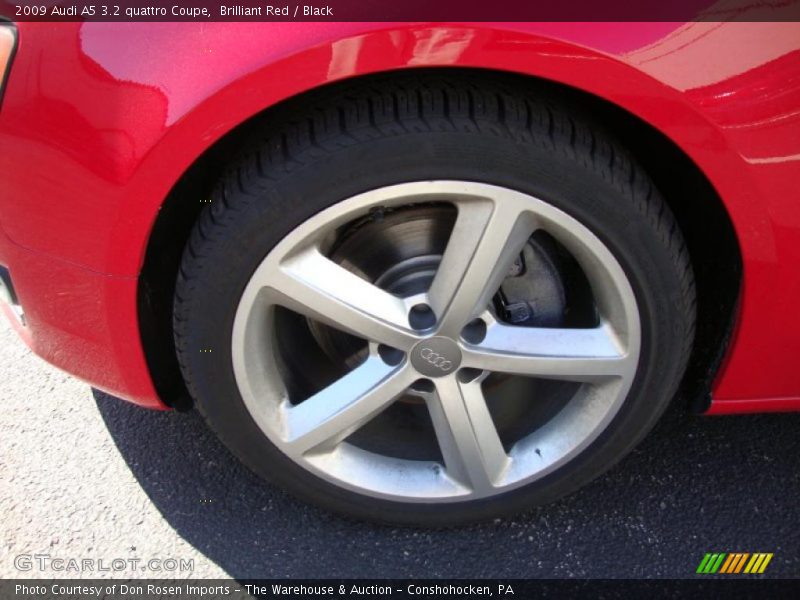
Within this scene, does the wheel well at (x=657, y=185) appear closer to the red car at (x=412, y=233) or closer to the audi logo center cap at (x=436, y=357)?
the red car at (x=412, y=233)

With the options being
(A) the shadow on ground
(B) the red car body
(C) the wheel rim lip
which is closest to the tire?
(C) the wheel rim lip

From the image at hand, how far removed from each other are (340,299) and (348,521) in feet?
2.15

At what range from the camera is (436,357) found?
1.57 meters

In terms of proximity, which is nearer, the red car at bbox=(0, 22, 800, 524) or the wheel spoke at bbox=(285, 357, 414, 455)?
the red car at bbox=(0, 22, 800, 524)

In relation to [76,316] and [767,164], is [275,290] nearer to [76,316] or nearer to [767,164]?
[76,316]

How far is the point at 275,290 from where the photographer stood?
4.88ft

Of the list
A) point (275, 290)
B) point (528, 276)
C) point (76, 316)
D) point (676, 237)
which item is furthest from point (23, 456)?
point (676, 237)

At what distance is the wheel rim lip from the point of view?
141 centimetres

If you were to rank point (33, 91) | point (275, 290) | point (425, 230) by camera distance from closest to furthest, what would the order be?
point (33, 91)
point (275, 290)
point (425, 230)

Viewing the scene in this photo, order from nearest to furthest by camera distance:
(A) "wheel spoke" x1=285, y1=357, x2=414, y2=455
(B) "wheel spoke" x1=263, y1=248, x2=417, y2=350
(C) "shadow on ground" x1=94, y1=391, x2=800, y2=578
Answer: (B) "wheel spoke" x1=263, y1=248, x2=417, y2=350 < (A) "wheel spoke" x1=285, y1=357, x2=414, y2=455 < (C) "shadow on ground" x1=94, y1=391, x2=800, y2=578

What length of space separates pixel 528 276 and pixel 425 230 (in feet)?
0.83

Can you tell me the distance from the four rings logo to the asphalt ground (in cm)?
51

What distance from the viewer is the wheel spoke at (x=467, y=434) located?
64.5 inches

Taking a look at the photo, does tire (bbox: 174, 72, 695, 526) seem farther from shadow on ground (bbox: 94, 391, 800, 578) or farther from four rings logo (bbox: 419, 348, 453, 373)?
shadow on ground (bbox: 94, 391, 800, 578)
